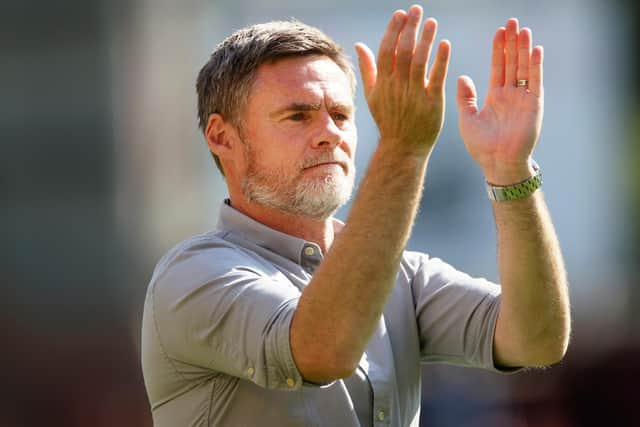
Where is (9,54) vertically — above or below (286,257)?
below

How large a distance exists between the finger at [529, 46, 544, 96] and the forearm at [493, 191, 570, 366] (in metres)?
0.23

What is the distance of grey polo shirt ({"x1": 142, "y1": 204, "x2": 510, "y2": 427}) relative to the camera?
2352 mm

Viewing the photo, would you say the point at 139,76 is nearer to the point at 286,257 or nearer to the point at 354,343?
the point at 286,257

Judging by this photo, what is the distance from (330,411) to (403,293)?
44 centimetres

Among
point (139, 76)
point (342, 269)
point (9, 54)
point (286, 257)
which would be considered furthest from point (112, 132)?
point (342, 269)

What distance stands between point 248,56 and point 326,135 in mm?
360

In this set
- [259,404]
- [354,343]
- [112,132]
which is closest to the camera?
[354,343]

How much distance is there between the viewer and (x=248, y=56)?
9.65 feet

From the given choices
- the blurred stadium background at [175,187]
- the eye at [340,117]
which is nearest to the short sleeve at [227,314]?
the eye at [340,117]

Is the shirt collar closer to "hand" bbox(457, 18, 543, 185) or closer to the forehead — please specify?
the forehead

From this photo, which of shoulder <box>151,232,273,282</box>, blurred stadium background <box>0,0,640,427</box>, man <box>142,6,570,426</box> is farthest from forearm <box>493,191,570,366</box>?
blurred stadium background <box>0,0,640,427</box>

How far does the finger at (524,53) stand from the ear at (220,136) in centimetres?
83

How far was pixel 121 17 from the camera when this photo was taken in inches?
300

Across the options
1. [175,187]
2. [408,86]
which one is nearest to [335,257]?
[408,86]
